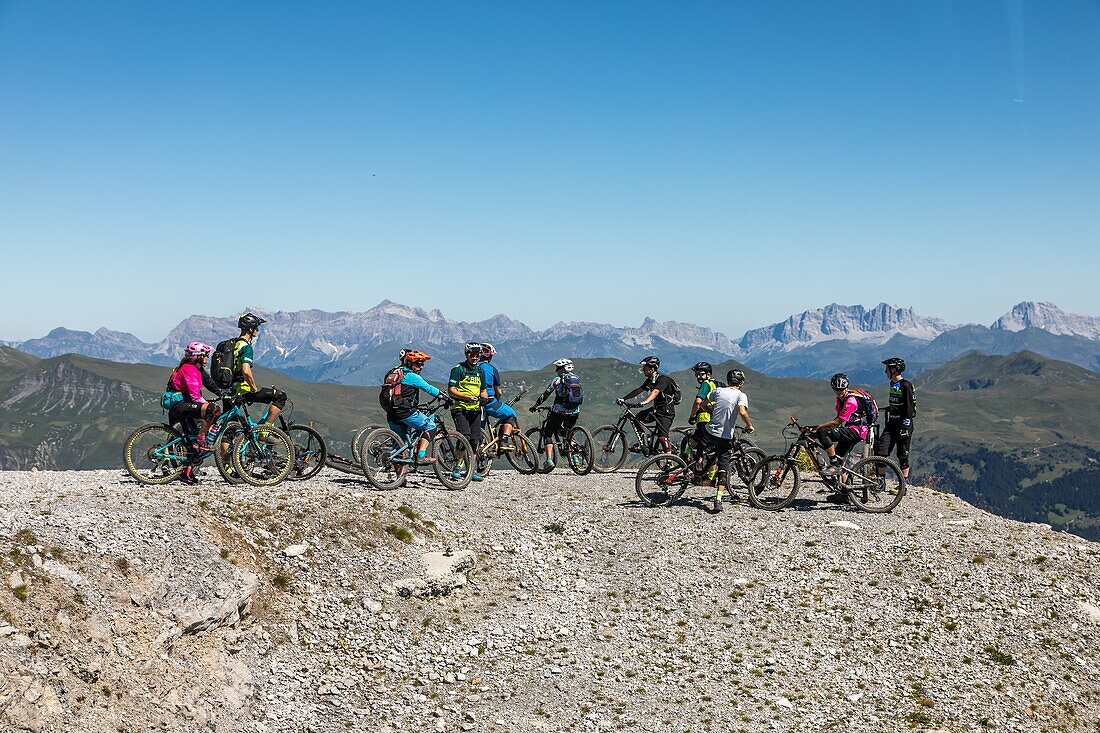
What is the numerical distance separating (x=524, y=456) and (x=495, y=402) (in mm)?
2718

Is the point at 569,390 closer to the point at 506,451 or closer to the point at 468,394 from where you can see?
the point at 506,451

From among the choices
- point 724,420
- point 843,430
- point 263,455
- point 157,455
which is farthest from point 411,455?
point 843,430

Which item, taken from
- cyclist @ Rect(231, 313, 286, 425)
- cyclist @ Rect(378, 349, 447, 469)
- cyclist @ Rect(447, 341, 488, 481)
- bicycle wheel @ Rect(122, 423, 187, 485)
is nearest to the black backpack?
cyclist @ Rect(447, 341, 488, 481)

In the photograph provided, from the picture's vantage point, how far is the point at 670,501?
2050 cm

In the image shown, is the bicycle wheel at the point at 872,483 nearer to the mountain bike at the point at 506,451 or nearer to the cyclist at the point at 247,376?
the mountain bike at the point at 506,451

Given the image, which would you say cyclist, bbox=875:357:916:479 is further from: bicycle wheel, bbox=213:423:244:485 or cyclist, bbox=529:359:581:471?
bicycle wheel, bbox=213:423:244:485

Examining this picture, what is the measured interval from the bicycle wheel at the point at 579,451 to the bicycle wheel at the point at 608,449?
19 cm

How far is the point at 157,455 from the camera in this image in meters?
17.3

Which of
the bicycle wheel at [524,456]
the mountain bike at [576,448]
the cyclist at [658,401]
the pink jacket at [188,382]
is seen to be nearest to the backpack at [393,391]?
the pink jacket at [188,382]

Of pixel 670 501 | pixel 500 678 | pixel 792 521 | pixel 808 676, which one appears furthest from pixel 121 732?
pixel 792 521

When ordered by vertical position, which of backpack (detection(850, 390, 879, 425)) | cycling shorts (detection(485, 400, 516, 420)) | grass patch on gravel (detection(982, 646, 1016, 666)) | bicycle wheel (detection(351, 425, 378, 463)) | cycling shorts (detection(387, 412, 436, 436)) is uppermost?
backpack (detection(850, 390, 879, 425))

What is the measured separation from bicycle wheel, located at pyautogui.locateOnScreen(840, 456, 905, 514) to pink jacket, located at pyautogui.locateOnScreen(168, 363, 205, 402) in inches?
654

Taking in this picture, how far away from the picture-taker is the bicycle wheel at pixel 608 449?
24531 millimetres

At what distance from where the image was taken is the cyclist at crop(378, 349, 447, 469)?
19359mm
